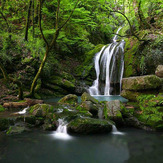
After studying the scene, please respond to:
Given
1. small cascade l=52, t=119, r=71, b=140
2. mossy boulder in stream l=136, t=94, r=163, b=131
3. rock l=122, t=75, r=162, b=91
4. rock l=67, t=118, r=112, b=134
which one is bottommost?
small cascade l=52, t=119, r=71, b=140

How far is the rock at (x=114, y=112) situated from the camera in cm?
499

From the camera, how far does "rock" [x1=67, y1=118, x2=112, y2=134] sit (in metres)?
4.42

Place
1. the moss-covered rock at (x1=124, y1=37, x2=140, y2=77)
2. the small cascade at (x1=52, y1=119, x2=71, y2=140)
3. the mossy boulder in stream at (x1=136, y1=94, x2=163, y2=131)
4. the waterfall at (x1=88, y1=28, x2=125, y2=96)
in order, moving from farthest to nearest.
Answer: the waterfall at (x1=88, y1=28, x2=125, y2=96) → the moss-covered rock at (x1=124, y1=37, x2=140, y2=77) → the mossy boulder in stream at (x1=136, y1=94, x2=163, y2=131) → the small cascade at (x1=52, y1=119, x2=71, y2=140)

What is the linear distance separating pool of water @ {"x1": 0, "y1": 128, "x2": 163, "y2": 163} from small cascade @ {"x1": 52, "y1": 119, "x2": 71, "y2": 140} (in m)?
0.13

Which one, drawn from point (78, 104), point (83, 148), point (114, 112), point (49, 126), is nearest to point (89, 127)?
point (83, 148)

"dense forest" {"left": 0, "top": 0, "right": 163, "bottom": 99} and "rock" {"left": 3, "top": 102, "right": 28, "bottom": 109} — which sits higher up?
"dense forest" {"left": 0, "top": 0, "right": 163, "bottom": 99}

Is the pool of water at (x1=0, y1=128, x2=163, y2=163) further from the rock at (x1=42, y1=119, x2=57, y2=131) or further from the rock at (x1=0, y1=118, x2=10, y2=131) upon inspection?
the rock at (x1=0, y1=118, x2=10, y2=131)

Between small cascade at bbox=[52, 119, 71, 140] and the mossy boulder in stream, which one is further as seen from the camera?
the mossy boulder in stream

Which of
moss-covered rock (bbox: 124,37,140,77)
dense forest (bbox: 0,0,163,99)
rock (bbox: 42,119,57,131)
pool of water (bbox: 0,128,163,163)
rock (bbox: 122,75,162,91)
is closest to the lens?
pool of water (bbox: 0,128,163,163)

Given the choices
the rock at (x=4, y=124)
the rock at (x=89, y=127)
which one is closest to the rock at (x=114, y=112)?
the rock at (x=89, y=127)

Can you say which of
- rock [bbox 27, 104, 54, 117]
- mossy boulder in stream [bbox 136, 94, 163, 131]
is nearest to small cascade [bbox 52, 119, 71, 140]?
rock [bbox 27, 104, 54, 117]

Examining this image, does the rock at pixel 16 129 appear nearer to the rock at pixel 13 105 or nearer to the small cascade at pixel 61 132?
the small cascade at pixel 61 132

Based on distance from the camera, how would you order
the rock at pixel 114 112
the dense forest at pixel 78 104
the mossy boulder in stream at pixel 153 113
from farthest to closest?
the rock at pixel 114 112 → the mossy boulder in stream at pixel 153 113 → the dense forest at pixel 78 104

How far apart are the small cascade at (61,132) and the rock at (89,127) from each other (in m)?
0.16
